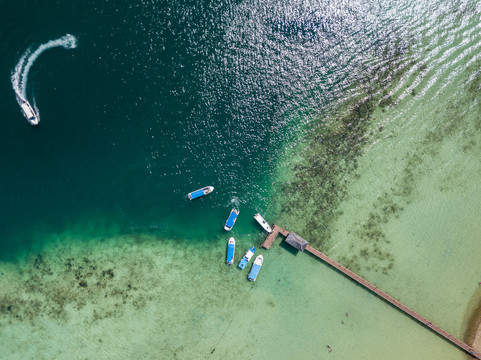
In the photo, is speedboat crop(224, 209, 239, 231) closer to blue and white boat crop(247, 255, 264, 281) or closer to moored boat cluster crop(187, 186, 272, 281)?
moored boat cluster crop(187, 186, 272, 281)

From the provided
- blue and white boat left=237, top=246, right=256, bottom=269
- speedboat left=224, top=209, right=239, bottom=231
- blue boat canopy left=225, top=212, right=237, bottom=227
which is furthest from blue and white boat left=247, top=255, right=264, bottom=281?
blue boat canopy left=225, top=212, right=237, bottom=227

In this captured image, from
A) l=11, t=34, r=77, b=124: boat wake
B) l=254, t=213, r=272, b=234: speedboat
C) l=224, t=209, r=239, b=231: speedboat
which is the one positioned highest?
l=11, t=34, r=77, b=124: boat wake

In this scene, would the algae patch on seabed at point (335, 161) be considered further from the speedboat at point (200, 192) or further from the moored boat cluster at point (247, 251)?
the speedboat at point (200, 192)

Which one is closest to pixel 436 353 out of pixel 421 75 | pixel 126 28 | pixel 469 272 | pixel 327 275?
pixel 469 272

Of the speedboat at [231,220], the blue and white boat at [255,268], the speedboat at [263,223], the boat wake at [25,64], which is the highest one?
the boat wake at [25,64]

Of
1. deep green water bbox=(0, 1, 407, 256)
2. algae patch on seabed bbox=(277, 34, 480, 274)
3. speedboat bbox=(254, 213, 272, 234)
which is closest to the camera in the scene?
deep green water bbox=(0, 1, 407, 256)

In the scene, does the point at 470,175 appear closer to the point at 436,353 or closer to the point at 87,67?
the point at 436,353

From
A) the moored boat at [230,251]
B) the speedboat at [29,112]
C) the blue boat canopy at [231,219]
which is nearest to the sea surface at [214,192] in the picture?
the speedboat at [29,112]

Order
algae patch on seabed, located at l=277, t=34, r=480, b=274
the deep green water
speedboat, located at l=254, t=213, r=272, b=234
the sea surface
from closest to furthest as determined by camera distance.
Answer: the deep green water, the sea surface, speedboat, located at l=254, t=213, r=272, b=234, algae patch on seabed, located at l=277, t=34, r=480, b=274

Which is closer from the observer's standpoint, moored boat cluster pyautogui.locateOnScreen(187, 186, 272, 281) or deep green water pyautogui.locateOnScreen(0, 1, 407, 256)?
deep green water pyautogui.locateOnScreen(0, 1, 407, 256)
